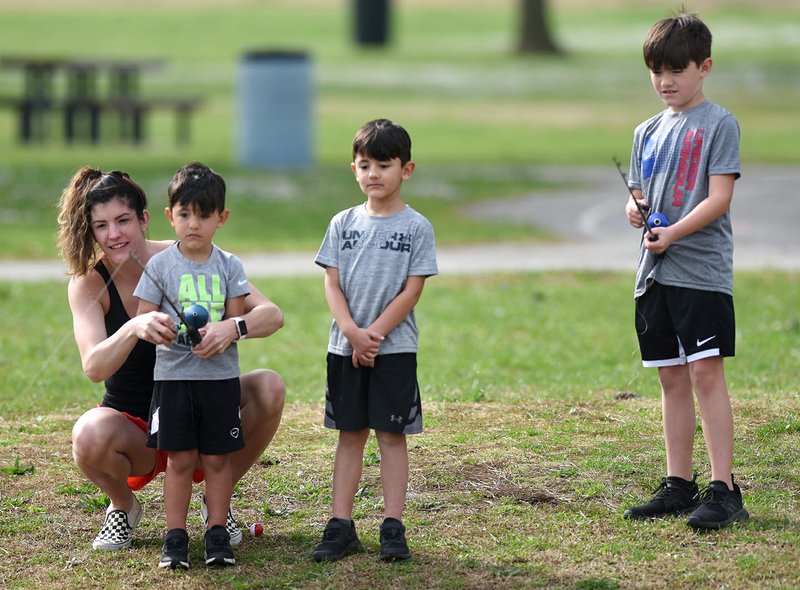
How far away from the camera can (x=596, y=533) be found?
16.1 feet

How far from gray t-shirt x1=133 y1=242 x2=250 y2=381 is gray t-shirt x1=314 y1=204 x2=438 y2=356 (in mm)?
359

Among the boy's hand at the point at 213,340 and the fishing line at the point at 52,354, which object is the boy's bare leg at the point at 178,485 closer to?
the boy's hand at the point at 213,340

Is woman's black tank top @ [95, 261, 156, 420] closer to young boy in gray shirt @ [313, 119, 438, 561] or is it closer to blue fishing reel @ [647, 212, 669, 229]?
young boy in gray shirt @ [313, 119, 438, 561]

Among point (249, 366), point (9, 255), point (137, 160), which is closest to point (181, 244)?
point (249, 366)

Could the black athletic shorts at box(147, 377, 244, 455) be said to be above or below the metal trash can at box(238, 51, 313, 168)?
below

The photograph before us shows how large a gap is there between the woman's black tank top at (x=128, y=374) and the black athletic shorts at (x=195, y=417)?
1.21 feet

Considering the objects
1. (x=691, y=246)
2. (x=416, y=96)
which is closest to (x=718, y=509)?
(x=691, y=246)

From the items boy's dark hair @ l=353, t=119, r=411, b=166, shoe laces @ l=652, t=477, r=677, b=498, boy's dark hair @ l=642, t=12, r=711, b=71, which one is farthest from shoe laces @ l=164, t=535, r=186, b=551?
boy's dark hair @ l=642, t=12, r=711, b=71

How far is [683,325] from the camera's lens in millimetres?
4918

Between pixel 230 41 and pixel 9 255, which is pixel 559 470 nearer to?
pixel 9 255

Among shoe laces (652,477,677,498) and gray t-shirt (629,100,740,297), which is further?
shoe laces (652,477,677,498)

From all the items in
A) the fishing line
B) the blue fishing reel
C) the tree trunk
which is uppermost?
the tree trunk

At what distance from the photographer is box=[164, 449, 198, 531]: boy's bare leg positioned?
470 centimetres

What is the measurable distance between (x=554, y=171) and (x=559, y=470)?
626 inches
